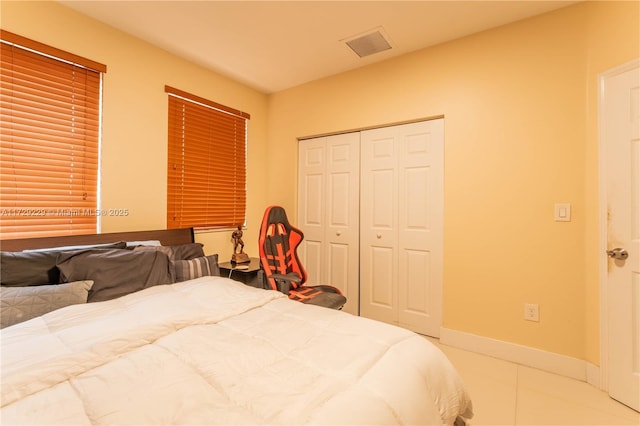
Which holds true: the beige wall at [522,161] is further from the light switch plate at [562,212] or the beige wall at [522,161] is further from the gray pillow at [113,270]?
the gray pillow at [113,270]

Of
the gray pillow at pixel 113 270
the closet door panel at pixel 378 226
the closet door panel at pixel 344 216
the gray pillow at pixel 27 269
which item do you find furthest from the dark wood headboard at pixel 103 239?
the closet door panel at pixel 378 226

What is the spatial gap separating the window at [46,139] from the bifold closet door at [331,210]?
6.88ft

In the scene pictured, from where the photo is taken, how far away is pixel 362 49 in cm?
278

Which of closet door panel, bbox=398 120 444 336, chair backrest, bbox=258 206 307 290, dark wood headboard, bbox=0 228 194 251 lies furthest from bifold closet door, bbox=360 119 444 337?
dark wood headboard, bbox=0 228 194 251

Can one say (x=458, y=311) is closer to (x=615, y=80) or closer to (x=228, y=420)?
(x=615, y=80)

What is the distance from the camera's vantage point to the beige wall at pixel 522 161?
2.09 meters

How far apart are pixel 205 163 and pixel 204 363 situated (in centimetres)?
251

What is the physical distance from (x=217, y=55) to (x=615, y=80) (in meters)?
3.18

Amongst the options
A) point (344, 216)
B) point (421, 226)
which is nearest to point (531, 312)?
point (421, 226)

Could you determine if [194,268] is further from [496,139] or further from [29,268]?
[496,139]

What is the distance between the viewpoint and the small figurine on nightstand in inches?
127

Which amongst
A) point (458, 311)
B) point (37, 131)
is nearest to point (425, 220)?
point (458, 311)

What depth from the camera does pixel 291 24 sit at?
240cm

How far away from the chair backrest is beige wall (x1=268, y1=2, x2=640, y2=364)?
141 cm
